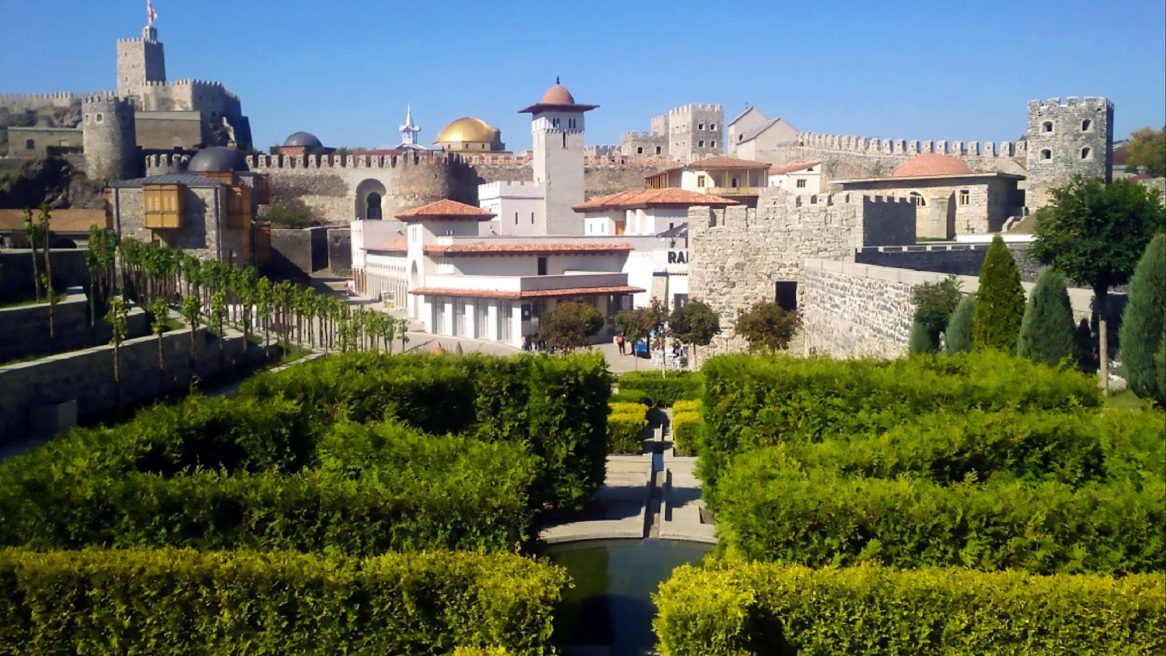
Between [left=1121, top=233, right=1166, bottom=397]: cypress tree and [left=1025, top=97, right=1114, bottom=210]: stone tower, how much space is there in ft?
75.8

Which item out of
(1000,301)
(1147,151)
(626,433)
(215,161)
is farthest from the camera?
(1147,151)


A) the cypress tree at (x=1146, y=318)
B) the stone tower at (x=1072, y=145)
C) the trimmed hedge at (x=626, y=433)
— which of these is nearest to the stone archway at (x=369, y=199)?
the stone tower at (x=1072, y=145)

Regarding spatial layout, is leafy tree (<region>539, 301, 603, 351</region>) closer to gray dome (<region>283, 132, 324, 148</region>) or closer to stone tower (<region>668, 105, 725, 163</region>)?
stone tower (<region>668, 105, 725, 163</region>)

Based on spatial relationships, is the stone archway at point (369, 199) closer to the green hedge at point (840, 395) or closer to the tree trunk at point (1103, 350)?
the tree trunk at point (1103, 350)

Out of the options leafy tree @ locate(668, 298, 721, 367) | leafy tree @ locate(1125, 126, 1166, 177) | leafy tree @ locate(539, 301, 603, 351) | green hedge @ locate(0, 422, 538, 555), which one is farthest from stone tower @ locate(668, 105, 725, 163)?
green hedge @ locate(0, 422, 538, 555)

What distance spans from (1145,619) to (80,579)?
18.9ft

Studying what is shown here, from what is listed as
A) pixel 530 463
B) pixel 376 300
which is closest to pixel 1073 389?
pixel 530 463

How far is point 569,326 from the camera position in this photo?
77.3 ft

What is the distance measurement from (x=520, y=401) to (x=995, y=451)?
191 inches

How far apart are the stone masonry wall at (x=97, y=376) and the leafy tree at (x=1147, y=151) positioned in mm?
42285

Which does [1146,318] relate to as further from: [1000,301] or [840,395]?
[840,395]

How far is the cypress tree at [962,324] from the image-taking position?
40.2 feet

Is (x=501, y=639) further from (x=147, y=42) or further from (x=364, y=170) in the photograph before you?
(x=147, y=42)

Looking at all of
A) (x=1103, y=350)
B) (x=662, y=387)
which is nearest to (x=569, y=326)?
(x=662, y=387)
